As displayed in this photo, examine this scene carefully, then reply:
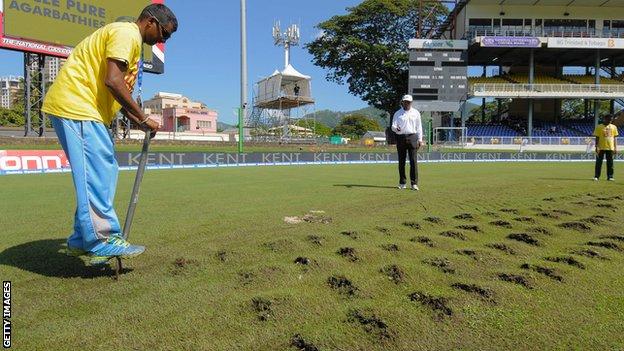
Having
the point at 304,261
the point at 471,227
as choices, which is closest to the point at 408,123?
the point at 471,227

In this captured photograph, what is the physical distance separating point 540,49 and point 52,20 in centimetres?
3473

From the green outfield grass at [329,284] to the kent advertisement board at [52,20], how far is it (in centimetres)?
1439

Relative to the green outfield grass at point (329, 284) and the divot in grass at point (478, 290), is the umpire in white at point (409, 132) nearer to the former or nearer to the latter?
the green outfield grass at point (329, 284)

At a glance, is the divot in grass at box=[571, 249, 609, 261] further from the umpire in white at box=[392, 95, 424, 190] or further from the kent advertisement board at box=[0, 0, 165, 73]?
the kent advertisement board at box=[0, 0, 165, 73]

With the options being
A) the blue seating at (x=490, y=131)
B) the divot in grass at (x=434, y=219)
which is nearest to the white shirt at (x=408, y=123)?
the divot in grass at (x=434, y=219)

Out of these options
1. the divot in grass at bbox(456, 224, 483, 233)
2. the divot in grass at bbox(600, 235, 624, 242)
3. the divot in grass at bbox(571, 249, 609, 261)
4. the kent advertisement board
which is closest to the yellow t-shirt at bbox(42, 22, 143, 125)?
the divot in grass at bbox(456, 224, 483, 233)

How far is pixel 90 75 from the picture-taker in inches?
107

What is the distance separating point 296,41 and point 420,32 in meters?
12.4

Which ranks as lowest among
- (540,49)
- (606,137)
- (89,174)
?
(89,174)

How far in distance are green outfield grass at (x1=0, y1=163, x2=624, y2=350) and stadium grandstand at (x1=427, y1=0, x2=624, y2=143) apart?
3327cm

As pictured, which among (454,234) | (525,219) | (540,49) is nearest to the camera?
Result: (454,234)

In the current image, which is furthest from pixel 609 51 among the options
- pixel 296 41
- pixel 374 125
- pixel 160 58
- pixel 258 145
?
pixel 374 125

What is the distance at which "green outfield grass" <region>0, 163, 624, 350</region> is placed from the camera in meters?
1.98

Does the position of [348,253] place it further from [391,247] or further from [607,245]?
[607,245]
